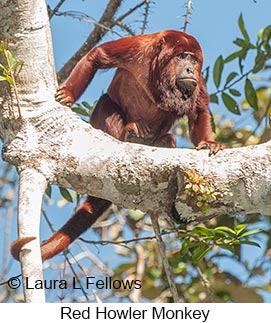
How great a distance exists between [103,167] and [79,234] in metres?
0.98

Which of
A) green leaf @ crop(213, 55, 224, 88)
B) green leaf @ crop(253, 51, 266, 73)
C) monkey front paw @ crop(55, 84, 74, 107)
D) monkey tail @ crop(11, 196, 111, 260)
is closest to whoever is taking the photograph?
monkey front paw @ crop(55, 84, 74, 107)

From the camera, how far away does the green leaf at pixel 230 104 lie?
4742 millimetres

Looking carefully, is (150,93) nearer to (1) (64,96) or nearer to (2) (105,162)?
(1) (64,96)

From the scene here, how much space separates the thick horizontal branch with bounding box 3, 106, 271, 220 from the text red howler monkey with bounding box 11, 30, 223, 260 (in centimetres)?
96

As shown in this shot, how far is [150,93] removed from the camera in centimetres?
449

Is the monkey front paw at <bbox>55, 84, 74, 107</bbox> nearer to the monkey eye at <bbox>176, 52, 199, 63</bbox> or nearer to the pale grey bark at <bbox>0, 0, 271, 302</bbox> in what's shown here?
the pale grey bark at <bbox>0, 0, 271, 302</bbox>

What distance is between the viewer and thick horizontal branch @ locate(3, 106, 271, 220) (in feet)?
10.4

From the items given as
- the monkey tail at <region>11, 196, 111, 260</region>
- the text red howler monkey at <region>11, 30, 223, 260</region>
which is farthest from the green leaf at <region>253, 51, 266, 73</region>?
the monkey tail at <region>11, 196, 111, 260</region>

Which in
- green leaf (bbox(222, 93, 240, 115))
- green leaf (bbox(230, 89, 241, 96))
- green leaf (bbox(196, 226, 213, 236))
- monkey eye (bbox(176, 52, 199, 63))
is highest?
monkey eye (bbox(176, 52, 199, 63))

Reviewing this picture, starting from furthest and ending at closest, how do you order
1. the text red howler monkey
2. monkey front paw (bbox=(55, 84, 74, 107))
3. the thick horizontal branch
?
the text red howler monkey, monkey front paw (bbox=(55, 84, 74, 107)), the thick horizontal branch

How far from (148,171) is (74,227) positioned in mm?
1026

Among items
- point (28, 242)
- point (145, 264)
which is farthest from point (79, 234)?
point (145, 264)

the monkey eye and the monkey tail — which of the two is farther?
the monkey eye
